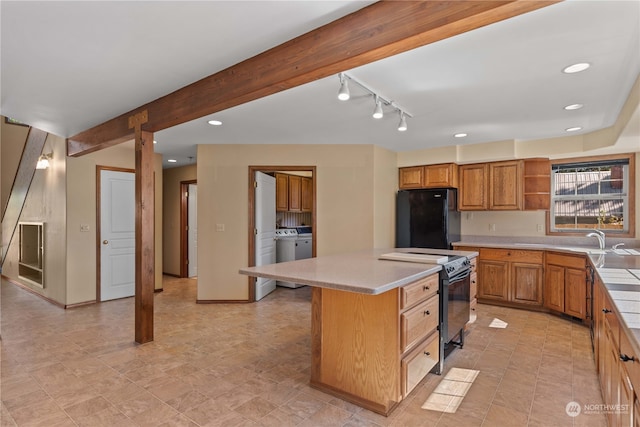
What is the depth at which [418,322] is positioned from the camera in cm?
226

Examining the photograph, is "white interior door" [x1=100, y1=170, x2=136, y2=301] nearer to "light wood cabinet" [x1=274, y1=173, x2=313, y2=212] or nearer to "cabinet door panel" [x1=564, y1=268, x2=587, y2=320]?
"light wood cabinet" [x1=274, y1=173, x2=313, y2=212]

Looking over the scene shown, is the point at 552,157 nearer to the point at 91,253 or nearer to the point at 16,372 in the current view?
the point at 16,372

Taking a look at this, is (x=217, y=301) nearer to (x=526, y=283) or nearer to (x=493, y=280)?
(x=493, y=280)

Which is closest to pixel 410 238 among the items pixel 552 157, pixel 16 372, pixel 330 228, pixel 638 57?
pixel 330 228

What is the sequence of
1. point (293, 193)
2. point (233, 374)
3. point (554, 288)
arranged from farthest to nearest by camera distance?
point (293, 193), point (554, 288), point (233, 374)

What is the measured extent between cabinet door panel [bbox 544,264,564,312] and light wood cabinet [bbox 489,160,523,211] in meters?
0.98

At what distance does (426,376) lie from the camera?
2.57m

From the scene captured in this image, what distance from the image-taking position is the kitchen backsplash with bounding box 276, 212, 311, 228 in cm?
671

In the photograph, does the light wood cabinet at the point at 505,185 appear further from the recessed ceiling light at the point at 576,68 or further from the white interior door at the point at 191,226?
the white interior door at the point at 191,226

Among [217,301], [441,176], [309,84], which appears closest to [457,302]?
[309,84]

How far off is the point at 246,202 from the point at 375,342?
10.5 feet

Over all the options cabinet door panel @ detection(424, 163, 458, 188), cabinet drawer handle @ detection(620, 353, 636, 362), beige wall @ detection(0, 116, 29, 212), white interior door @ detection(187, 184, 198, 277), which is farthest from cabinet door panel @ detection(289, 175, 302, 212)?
cabinet drawer handle @ detection(620, 353, 636, 362)

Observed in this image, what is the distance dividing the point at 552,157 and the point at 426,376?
12.1 feet

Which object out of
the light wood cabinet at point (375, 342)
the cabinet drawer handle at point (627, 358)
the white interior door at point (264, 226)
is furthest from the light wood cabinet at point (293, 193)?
the cabinet drawer handle at point (627, 358)
